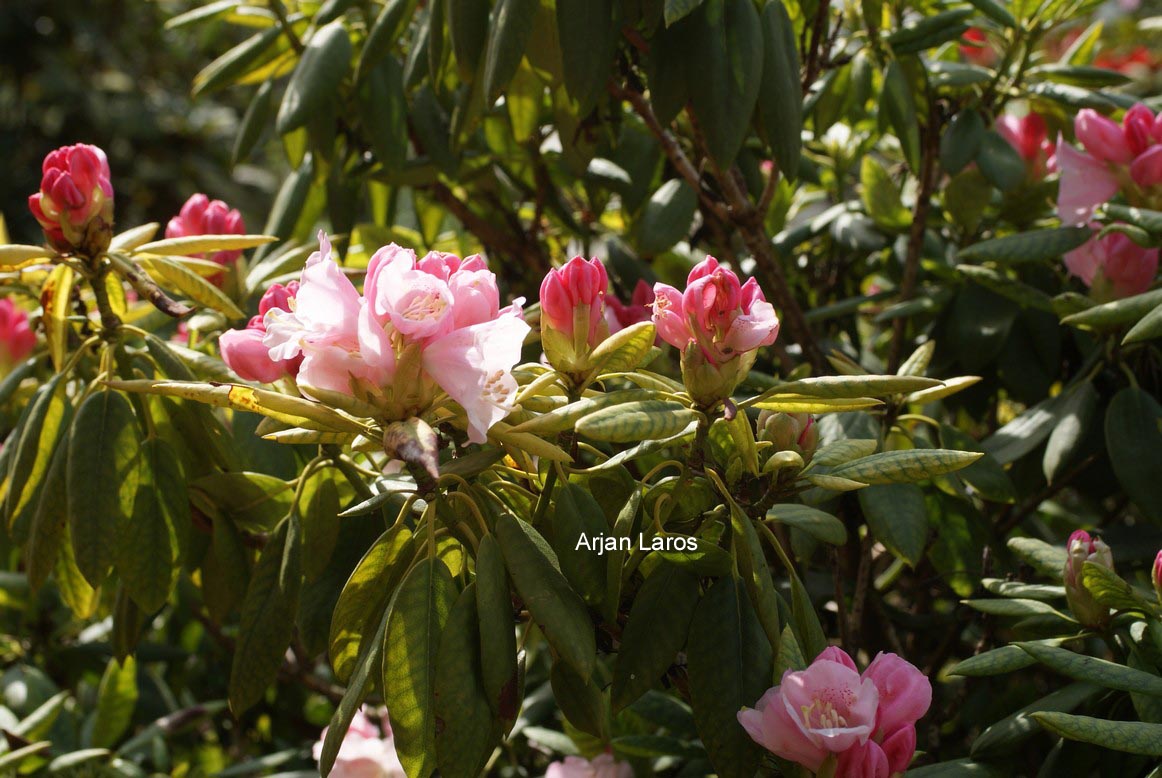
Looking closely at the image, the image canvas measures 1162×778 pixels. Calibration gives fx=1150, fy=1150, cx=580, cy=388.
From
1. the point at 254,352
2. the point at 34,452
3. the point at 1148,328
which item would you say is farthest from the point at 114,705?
the point at 1148,328

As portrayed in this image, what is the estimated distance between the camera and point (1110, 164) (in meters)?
1.21

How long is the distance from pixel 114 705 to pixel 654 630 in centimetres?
94

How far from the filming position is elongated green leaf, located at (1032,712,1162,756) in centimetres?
76

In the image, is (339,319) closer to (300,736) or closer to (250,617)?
(250,617)

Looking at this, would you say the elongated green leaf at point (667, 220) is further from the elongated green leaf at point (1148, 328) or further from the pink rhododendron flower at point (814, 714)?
the pink rhododendron flower at point (814, 714)

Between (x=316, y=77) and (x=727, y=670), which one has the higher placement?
(x=316, y=77)

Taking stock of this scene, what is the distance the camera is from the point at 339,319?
718 mm

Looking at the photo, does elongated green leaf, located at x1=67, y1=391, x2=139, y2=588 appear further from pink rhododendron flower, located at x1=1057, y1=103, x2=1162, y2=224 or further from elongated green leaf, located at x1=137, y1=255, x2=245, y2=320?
pink rhododendron flower, located at x1=1057, y1=103, x2=1162, y2=224

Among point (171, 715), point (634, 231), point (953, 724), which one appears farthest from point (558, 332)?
point (171, 715)

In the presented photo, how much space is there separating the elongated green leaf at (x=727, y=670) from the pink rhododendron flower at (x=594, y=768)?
417 mm

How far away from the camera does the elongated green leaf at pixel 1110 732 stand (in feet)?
2.49

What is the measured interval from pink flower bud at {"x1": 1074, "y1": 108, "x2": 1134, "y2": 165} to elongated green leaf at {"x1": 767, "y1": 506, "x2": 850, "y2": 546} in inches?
22.3

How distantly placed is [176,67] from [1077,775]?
4.58m

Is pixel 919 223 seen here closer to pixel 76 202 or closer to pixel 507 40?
pixel 507 40
